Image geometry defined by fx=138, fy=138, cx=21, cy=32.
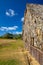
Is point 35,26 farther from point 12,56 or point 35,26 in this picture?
point 12,56

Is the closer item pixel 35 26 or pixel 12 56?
pixel 35 26

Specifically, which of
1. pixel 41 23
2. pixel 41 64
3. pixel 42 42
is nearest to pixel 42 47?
pixel 42 42

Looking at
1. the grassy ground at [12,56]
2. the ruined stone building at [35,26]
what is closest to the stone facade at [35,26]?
the ruined stone building at [35,26]

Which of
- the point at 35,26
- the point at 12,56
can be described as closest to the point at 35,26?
the point at 35,26

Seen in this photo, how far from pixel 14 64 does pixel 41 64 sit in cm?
290

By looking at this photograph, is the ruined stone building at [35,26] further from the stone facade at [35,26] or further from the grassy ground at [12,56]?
the grassy ground at [12,56]

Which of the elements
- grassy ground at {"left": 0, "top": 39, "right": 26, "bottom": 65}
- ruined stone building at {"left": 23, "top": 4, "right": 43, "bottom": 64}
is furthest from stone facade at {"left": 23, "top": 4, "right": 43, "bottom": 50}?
grassy ground at {"left": 0, "top": 39, "right": 26, "bottom": 65}

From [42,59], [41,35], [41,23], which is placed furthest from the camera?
[41,23]

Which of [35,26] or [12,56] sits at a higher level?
[35,26]

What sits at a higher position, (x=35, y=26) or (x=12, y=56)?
(x=35, y=26)

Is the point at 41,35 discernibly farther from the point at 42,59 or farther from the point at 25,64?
the point at 25,64

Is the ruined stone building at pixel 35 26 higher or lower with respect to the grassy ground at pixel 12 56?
higher

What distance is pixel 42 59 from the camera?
1112cm

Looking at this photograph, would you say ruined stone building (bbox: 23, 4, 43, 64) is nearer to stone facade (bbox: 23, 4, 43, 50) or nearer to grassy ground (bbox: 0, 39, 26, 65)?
stone facade (bbox: 23, 4, 43, 50)
